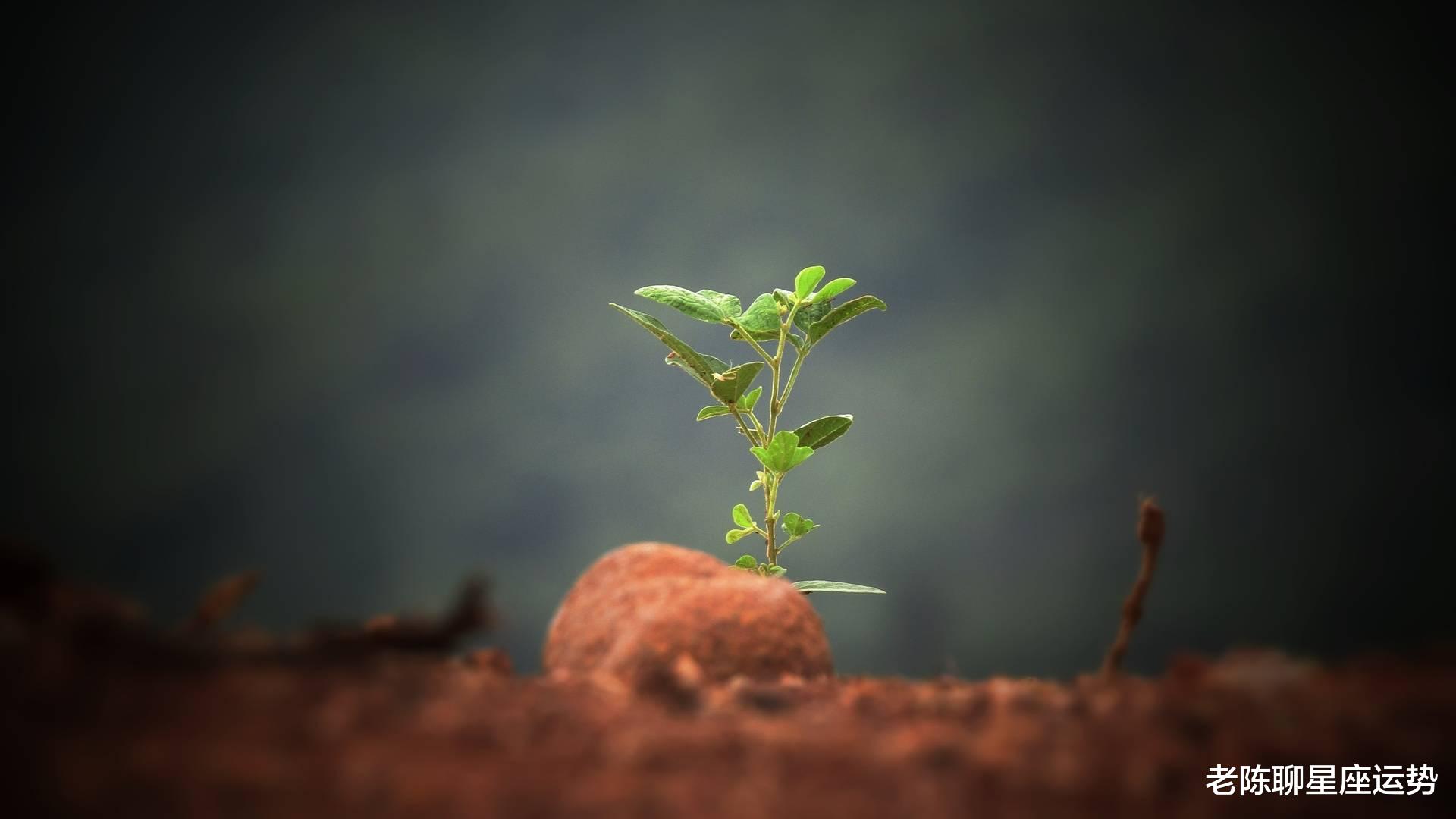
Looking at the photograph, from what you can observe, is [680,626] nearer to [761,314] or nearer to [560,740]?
[560,740]

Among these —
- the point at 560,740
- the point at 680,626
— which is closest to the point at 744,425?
the point at 680,626

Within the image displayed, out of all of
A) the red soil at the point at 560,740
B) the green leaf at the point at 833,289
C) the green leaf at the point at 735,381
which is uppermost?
the green leaf at the point at 833,289

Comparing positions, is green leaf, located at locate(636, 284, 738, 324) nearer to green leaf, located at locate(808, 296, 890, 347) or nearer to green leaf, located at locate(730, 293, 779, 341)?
green leaf, located at locate(730, 293, 779, 341)

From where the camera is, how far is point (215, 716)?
672 millimetres

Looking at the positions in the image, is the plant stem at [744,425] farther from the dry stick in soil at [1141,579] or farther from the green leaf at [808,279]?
the dry stick in soil at [1141,579]

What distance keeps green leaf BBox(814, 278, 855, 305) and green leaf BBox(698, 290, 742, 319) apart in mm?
208

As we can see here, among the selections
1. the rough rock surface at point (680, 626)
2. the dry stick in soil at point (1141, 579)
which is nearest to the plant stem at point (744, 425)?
the rough rock surface at point (680, 626)

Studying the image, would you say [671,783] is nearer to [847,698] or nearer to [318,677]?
[318,677]

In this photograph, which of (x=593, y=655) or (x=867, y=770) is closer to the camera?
(x=867, y=770)

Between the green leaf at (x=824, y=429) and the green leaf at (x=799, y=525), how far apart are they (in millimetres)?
194

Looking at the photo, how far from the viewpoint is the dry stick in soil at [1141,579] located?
131 centimetres

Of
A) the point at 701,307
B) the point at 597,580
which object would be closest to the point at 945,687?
the point at 597,580

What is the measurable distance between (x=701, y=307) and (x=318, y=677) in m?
1.47

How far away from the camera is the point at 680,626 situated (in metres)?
1.32
